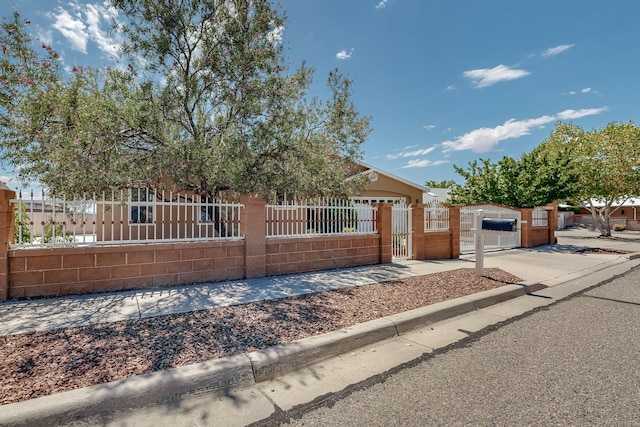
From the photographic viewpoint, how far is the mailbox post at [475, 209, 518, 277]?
24.8ft

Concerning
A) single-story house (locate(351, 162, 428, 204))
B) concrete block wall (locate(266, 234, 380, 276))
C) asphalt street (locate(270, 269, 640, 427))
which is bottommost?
asphalt street (locate(270, 269, 640, 427))

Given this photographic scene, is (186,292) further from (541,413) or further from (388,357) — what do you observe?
(541,413)

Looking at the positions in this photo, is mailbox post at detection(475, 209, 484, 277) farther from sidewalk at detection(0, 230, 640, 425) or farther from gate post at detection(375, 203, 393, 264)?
gate post at detection(375, 203, 393, 264)

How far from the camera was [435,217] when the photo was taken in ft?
35.2

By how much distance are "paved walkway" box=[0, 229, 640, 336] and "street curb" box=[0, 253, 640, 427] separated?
194 centimetres

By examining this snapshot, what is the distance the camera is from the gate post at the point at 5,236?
5.11m

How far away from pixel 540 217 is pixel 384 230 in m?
11.2

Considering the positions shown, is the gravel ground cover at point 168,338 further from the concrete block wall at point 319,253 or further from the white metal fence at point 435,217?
the white metal fence at point 435,217

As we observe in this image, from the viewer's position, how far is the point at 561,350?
3.93 meters

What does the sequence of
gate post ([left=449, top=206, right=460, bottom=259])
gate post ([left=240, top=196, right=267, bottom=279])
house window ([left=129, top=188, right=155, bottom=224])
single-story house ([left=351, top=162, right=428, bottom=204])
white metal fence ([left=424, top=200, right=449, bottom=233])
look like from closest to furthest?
house window ([left=129, top=188, right=155, bottom=224]) < gate post ([left=240, top=196, right=267, bottom=279]) < white metal fence ([left=424, top=200, right=449, bottom=233]) < gate post ([left=449, top=206, right=460, bottom=259]) < single-story house ([left=351, top=162, right=428, bottom=204])

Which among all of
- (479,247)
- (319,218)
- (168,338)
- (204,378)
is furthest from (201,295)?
(479,247)

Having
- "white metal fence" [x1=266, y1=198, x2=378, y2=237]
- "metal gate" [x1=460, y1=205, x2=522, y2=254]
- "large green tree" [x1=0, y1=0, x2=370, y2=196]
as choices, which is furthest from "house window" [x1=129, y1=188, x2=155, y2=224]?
"metal gate" [x1=460, y1=205, x2=522, y2=254]

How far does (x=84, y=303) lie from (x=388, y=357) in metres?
4.72

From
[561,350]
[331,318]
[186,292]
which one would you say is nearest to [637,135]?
[561,350]
